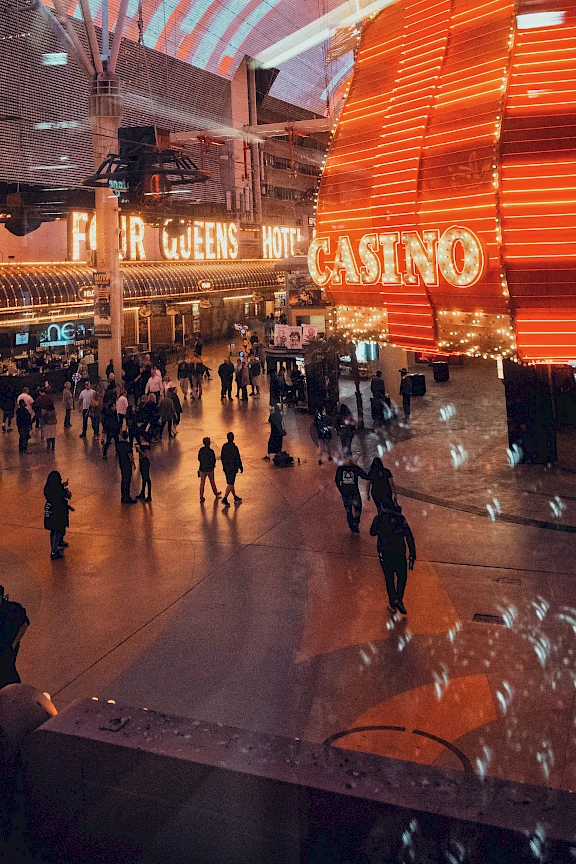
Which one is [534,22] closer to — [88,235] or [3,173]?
[3,173]

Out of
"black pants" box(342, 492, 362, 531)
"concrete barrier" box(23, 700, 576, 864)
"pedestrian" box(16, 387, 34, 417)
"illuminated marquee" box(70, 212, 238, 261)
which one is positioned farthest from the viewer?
"illuminated marquee" box(70, 212, 238, 261)

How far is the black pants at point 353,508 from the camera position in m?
13.4

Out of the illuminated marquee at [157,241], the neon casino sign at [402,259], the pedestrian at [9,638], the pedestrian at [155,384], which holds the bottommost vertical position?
the pedestrian at [9,638]

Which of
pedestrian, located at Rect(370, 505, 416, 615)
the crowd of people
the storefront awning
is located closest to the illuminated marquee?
the storefront awning

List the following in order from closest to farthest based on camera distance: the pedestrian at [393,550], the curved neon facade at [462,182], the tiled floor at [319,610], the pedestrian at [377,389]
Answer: the curved neon facade at [462,182] < the tiled floor at [319,610] < the pedestrian at [393,550] < the pedestrian at [377,389]

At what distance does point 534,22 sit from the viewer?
240 inches

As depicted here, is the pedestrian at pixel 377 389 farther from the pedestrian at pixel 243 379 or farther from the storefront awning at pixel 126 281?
the storefront awning at pixel 126 281

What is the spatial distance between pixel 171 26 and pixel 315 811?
155 ft

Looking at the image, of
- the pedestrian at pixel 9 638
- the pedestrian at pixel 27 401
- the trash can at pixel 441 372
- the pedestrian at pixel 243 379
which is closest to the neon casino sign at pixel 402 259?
the pedestrian at pixel 9 638

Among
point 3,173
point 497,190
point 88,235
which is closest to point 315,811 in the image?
point 497,190

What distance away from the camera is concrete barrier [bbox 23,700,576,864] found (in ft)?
13.3

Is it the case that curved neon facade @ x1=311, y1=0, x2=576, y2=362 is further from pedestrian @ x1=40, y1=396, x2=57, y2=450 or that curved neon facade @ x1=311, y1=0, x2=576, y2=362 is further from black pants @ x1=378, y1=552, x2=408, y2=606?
pedestrian @ x1=40, y1=396, x2=57, y2=450

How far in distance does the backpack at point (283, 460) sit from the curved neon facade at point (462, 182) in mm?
10707

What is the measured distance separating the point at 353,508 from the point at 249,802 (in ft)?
30.0
